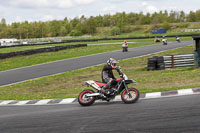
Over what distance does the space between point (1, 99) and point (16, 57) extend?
71.5 feet

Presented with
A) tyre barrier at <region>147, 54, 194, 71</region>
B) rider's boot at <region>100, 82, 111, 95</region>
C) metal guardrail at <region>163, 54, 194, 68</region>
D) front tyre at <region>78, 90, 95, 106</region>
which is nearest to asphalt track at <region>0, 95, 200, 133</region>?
front tyre at <region>78, 90, 95, 106</region>

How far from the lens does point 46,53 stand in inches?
1518

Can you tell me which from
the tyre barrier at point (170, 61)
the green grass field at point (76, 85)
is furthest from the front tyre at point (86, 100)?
the tyre barrier at point (170, 61)

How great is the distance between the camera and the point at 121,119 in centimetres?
741

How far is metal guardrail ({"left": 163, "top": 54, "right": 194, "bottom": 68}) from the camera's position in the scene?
18.9m

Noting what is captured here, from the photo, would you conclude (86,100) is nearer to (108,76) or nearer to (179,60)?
(108,76)

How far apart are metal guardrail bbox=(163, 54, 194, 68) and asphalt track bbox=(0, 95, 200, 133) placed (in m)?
9.52

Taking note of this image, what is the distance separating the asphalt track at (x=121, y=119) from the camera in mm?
6461

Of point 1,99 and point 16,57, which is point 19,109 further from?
point 16,57

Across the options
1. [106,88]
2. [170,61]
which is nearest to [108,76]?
[106,88]

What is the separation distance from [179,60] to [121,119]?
12542 millimetres

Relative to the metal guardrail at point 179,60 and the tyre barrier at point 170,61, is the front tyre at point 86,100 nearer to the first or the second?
the tyre barrier at point 170,61

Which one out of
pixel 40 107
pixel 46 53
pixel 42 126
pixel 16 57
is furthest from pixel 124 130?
pixel 46 53

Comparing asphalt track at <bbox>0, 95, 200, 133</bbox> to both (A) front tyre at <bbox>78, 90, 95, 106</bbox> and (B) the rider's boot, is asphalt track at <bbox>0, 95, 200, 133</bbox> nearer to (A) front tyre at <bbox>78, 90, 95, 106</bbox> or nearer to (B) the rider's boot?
(A) front tyre at <bbox>78, 90, 95, 106</bbox>
